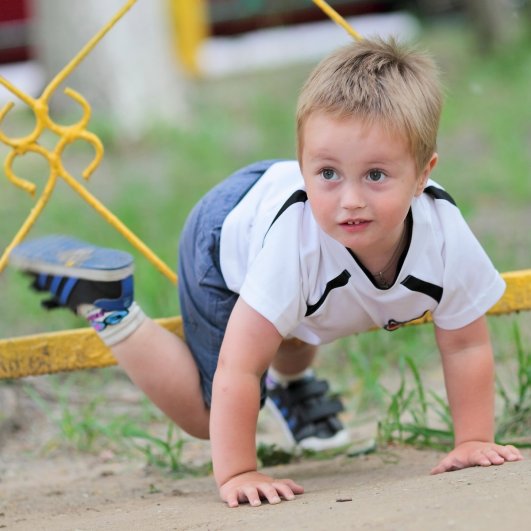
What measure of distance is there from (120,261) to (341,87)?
69 cm

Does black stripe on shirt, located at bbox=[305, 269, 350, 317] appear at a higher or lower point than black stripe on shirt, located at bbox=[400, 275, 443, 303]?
higher

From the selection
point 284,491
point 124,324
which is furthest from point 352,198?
point 124,324

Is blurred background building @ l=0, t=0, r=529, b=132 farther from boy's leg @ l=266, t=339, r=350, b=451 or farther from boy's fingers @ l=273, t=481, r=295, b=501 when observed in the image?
boy's fingers @ l=273, t=481, r=295, b=501

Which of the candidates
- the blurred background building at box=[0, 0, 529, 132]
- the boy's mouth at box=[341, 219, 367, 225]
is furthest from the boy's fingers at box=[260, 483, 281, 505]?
the blurred background building at box=[0, 0, 529, 132]

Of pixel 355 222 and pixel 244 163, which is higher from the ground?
pixel 355 222

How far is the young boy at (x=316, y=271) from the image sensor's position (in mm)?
2129

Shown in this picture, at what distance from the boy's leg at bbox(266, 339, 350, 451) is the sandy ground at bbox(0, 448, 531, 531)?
5.3 inches

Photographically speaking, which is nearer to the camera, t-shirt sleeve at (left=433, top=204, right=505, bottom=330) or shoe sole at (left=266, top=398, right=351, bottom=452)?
t-shirt sleeve at (left=433, top=204, right=505, bottom=330)

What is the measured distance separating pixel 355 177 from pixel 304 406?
1.02 m

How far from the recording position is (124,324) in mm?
2547

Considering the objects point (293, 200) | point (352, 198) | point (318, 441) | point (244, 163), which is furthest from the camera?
point (244, 163)

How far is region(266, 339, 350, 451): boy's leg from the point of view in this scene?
2924 millimetres

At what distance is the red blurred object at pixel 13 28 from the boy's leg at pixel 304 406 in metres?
10.4

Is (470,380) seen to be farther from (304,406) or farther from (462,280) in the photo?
(304,406)
